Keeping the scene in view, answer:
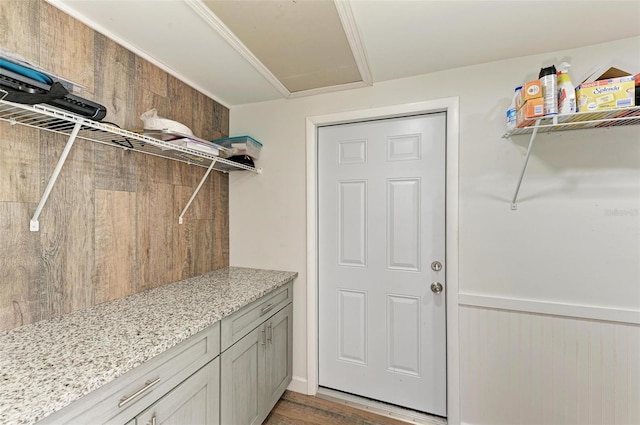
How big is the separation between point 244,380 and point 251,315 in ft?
1.08

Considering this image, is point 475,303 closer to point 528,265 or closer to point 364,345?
point 528,265

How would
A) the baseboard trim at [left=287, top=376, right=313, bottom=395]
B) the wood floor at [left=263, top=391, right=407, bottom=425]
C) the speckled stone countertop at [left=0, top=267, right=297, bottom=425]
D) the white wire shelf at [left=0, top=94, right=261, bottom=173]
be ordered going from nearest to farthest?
the speckled stone countertop at [left=0, top=267, right=297, bottom=425] → the white wire shelf at [left=0, top=94, right=261, bottom=173] → the wood floor at [left=263, top=391, right=407, bottom=425] → the baseboard trim at [left=287, top=376, right=313, bottom=395]

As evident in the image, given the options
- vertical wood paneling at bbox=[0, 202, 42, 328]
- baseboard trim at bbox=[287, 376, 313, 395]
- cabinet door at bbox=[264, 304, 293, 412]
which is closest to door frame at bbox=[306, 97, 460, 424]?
baseboard trim at bbox=[287, 376, 313, 395]

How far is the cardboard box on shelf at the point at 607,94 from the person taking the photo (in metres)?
1.13

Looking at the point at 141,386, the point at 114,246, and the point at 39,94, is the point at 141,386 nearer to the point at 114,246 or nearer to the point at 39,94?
the point at 114,246

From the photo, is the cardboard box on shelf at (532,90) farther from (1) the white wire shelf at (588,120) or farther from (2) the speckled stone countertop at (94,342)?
(2) the speckled stone countertop at (94,342)

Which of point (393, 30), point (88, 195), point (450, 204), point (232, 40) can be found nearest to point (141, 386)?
point (88, 195)

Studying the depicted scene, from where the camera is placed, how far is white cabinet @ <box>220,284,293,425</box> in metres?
1.33

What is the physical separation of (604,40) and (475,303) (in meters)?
1.52

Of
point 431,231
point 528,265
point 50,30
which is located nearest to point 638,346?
point 528,265

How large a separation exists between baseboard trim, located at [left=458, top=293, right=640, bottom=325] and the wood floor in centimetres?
91

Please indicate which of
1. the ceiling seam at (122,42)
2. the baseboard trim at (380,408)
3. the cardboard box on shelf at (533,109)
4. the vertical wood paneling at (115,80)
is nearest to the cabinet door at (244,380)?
the baseboard trim at (380,408)

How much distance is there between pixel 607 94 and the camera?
3.77 feet

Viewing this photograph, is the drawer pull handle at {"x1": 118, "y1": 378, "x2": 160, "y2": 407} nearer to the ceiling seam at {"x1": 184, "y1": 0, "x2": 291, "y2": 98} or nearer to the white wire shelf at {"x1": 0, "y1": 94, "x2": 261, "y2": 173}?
the white wire shelf at {"x1": 0, "y1": 94, "x2": 261, "y2": 173}
